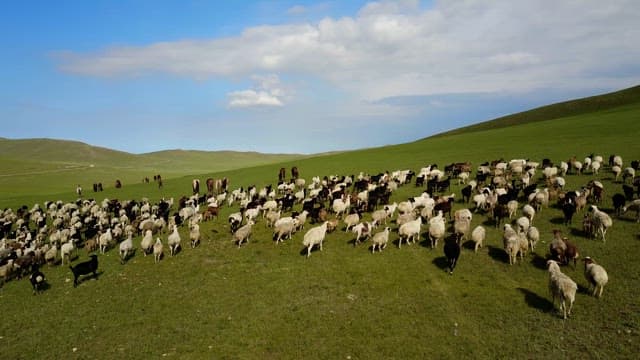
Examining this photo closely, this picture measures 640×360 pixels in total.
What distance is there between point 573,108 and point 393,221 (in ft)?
220

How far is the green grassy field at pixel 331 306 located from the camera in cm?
1282

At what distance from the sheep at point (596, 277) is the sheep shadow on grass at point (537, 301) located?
163cm

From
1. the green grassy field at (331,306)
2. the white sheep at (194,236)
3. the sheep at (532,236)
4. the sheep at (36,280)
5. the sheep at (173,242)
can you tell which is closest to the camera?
the green grassy field at (331,306)

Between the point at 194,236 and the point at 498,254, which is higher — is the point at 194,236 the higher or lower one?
the higher one

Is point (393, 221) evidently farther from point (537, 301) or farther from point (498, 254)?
point (537, 301)

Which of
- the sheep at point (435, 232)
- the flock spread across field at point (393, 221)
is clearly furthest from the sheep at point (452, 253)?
the sheep at point (435, 232)

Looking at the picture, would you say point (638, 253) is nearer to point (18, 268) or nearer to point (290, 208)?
point (290, 208)

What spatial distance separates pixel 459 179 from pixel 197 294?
22149 mm

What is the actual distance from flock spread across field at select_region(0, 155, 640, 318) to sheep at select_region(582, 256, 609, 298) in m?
0.04

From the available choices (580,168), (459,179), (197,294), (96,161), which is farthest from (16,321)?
(96,161)

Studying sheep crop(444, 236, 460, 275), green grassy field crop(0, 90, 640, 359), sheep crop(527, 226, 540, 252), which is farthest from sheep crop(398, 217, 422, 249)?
sheep crop(527, 226, 540, 252)

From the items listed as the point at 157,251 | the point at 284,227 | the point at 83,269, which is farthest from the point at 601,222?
the point at 83,269

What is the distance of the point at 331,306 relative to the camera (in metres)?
15.3

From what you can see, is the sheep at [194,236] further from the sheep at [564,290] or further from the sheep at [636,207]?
the sheep at [636,207]
